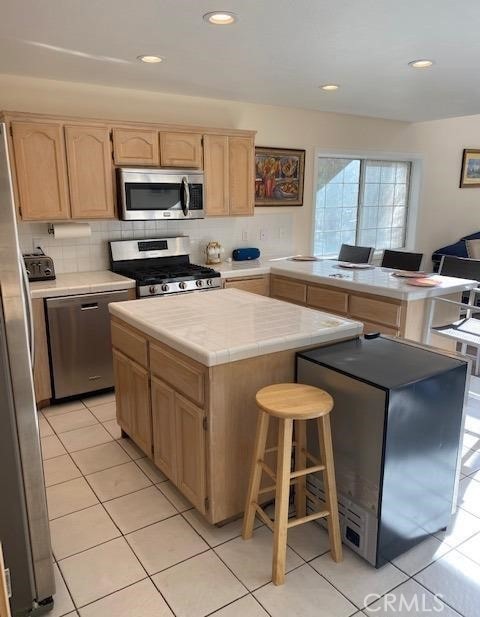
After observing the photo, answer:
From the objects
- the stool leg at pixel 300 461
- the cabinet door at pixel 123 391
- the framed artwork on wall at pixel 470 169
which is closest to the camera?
the stool leg at pixel 300 461

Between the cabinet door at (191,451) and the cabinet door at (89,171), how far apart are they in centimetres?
206

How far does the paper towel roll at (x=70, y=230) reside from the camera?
364cm

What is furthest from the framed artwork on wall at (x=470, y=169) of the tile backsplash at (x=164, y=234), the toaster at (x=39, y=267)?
the toaster at (x=39, y=267)

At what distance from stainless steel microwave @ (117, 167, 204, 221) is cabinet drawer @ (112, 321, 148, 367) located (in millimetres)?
1338

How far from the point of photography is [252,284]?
14.2 ft

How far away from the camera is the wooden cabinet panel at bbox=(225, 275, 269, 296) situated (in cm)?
421

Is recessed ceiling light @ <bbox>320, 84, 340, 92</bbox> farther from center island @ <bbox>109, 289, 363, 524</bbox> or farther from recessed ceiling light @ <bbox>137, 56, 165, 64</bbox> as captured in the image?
center island @ <bbox>109, 289, 363, 524</bbox>

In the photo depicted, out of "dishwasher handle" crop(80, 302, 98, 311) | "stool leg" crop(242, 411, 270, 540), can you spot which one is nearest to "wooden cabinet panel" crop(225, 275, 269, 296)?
"dishwasher handle" crop(80, 302, 98, 311)

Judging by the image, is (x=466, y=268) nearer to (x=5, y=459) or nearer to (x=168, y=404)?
(x=168, y=404)

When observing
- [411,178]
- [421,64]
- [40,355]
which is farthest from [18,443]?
[411,178]

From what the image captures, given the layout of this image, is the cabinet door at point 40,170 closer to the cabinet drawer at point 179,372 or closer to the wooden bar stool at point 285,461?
the cabinet drawer at point 179,372

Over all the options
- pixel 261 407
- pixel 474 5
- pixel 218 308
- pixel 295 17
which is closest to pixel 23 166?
pixel 218 308

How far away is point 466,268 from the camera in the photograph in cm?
371

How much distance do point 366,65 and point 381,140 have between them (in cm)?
266
